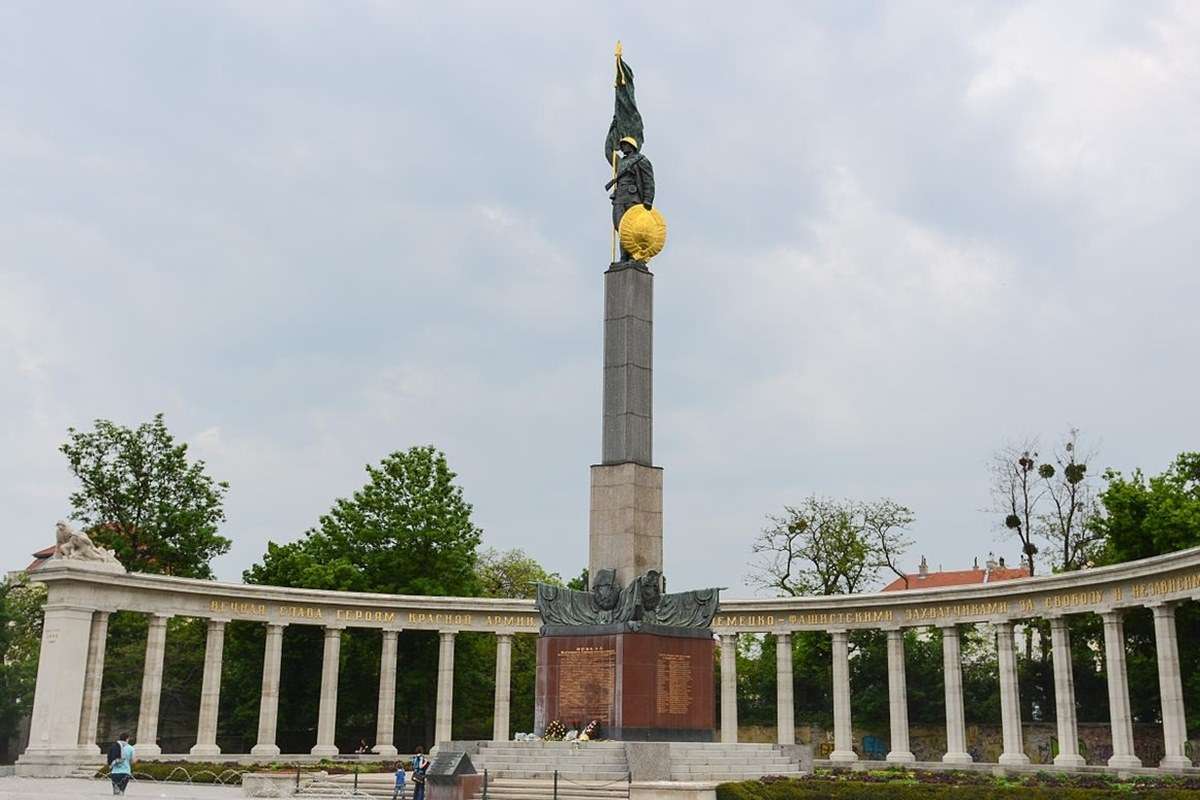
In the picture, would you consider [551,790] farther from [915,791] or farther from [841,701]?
[841,701]

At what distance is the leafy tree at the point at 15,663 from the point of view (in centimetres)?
6219

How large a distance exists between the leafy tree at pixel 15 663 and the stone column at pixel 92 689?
13.5 metres

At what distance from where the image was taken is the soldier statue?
122ft

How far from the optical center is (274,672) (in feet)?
168

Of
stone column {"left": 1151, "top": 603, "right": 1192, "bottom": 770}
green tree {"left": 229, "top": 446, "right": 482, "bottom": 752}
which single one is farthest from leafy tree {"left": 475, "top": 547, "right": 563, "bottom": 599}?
stone column {"left": 1151, "top": 603, "right": 1192, "bottom": 770}

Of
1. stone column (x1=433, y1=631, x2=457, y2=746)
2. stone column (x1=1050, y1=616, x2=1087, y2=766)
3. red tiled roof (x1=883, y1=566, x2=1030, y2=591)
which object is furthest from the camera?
red tiled roof (x1=883, y1=566, x2=1030, y2=591)

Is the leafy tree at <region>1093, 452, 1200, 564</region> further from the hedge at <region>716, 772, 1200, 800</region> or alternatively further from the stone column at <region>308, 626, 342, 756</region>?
the stone column at <region>308, 626, 342, 756</region>

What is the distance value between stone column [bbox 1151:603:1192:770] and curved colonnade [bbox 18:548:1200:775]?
0.04 meters

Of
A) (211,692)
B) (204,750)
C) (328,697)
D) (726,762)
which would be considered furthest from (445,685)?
(726,762)

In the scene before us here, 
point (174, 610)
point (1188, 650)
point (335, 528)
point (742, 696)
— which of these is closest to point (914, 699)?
point (742, 696)

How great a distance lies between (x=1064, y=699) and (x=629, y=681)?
22.0 m

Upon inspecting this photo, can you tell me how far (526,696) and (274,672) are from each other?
22.4m

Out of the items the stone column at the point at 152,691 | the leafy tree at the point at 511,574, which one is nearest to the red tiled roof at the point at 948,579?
the leafy tree at the point at 511,574

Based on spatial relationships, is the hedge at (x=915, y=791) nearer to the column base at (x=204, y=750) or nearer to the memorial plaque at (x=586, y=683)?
the memorial plaque at (x=586, y=683)
